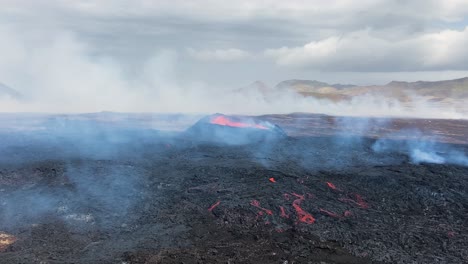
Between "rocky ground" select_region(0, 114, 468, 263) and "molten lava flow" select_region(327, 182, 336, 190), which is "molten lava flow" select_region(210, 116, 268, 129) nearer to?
"rocky ground" select_region(0, 114, 468, 263)

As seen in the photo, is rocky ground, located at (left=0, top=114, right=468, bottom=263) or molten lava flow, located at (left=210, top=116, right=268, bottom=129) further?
molten lava flow, located at (left=210, top=116, right=268, bottom=129)

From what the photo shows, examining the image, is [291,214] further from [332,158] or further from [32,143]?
[32,143]

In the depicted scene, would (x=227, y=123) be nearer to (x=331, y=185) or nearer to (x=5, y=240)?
(x=331, y=185)

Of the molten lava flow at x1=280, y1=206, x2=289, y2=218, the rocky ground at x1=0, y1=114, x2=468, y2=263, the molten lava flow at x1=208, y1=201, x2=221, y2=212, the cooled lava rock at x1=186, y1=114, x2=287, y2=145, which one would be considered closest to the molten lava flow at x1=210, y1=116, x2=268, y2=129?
the cooled lava rock at x1=186, y1=114, x2=287, y2=145

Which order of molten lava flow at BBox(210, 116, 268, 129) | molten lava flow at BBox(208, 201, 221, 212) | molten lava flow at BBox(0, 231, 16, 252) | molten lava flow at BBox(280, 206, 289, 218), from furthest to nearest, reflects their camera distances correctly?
molten lava flow at BBox(210, 116, 268, 129) < molten lava flow at BBox(208, 201, 221, 212) < molten lava flow at BBox(280, 206, 289, 218) < molten lava flow at BBox(0, 231, 16, 252)

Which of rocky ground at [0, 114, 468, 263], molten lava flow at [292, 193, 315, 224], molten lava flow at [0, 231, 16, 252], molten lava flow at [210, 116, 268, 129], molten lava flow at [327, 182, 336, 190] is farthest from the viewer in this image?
molten lava flow at [210, 116, 268, 129]

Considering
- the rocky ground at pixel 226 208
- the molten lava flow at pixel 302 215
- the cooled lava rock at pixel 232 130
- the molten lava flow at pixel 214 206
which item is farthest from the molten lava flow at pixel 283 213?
the cooled lava rock at pixel 232 130

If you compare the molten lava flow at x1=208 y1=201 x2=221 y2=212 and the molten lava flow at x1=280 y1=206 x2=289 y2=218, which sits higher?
the molten lava flow at x1=208 y1=201 x2=221 y2=212
